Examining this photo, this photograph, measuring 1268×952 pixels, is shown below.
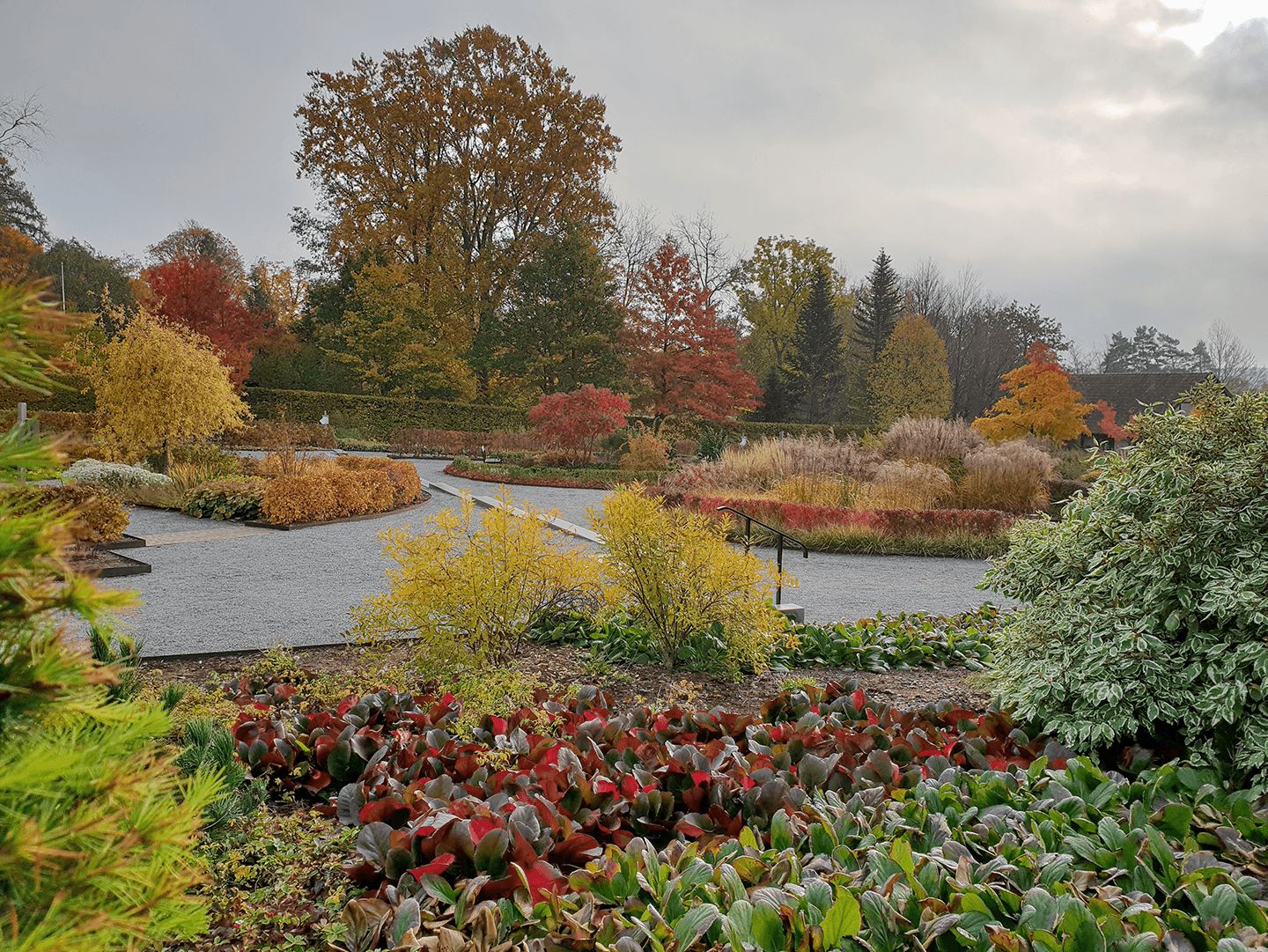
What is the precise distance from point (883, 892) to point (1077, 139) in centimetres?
1189

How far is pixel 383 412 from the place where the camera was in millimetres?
29484

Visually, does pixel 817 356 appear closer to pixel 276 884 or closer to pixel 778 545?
pixel 778 545

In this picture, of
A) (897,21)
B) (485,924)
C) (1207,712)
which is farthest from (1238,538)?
(897,21)

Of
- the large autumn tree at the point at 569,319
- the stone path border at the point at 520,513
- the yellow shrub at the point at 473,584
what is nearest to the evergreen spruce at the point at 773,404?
the large autumn tree at the point at 569,319

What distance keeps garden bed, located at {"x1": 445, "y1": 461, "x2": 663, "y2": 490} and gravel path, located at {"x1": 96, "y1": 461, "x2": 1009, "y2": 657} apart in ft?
21.5

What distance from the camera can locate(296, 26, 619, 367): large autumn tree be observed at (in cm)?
3119

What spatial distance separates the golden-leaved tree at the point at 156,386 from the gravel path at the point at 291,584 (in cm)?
253

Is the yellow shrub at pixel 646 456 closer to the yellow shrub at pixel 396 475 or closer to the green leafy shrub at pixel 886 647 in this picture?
the yellow shrub at pixel 396 475

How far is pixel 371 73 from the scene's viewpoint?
31438mm

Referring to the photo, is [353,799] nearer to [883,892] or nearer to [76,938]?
[883,892]

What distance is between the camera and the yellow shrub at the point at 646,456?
1917 cm

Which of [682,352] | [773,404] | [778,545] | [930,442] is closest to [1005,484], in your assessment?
[930,442]

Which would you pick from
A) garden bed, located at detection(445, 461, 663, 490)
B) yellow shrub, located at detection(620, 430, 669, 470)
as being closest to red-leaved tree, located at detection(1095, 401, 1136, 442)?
yellow shrub, located at detection(620, 430, 669, 470)

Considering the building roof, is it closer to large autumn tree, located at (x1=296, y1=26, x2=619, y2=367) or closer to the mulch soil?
large autumn tree, located at (x1=296, y1=26, x2=619, y2=367)
